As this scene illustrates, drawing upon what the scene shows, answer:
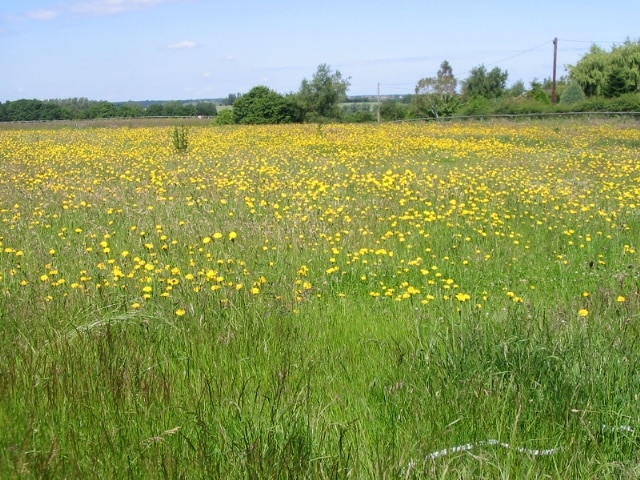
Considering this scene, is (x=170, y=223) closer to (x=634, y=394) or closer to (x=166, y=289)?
(x=166, y=289)

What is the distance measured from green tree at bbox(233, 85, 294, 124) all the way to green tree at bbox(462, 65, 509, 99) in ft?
139

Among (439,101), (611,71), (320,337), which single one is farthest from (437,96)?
(320,337)

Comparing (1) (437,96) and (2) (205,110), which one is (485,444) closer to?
(1) (437,96)

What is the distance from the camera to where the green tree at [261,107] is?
4516cm

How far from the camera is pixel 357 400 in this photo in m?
3.28

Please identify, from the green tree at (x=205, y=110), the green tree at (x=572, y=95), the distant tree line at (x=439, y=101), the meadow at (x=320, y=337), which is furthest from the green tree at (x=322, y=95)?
the meadow at (x=320, y=337)

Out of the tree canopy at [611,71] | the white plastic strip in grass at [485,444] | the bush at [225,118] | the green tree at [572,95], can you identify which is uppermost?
the tree canopy at [611,71]

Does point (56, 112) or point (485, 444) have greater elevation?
point (56, 112)

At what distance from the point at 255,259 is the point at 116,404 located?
3.17 m

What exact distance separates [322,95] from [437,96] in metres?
19.5

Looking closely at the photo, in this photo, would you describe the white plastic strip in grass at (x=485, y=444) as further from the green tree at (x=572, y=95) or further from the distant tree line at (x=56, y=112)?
the distant tree line at (x=56, y=112)

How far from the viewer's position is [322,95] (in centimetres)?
5312

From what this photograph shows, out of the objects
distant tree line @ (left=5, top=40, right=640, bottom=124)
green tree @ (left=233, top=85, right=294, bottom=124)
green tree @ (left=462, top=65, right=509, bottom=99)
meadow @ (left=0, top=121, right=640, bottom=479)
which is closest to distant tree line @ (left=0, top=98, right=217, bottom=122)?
distant tree line @ (left=5, top=40, right=640, bottom=124)

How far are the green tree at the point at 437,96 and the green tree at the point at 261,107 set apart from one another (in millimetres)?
22064
